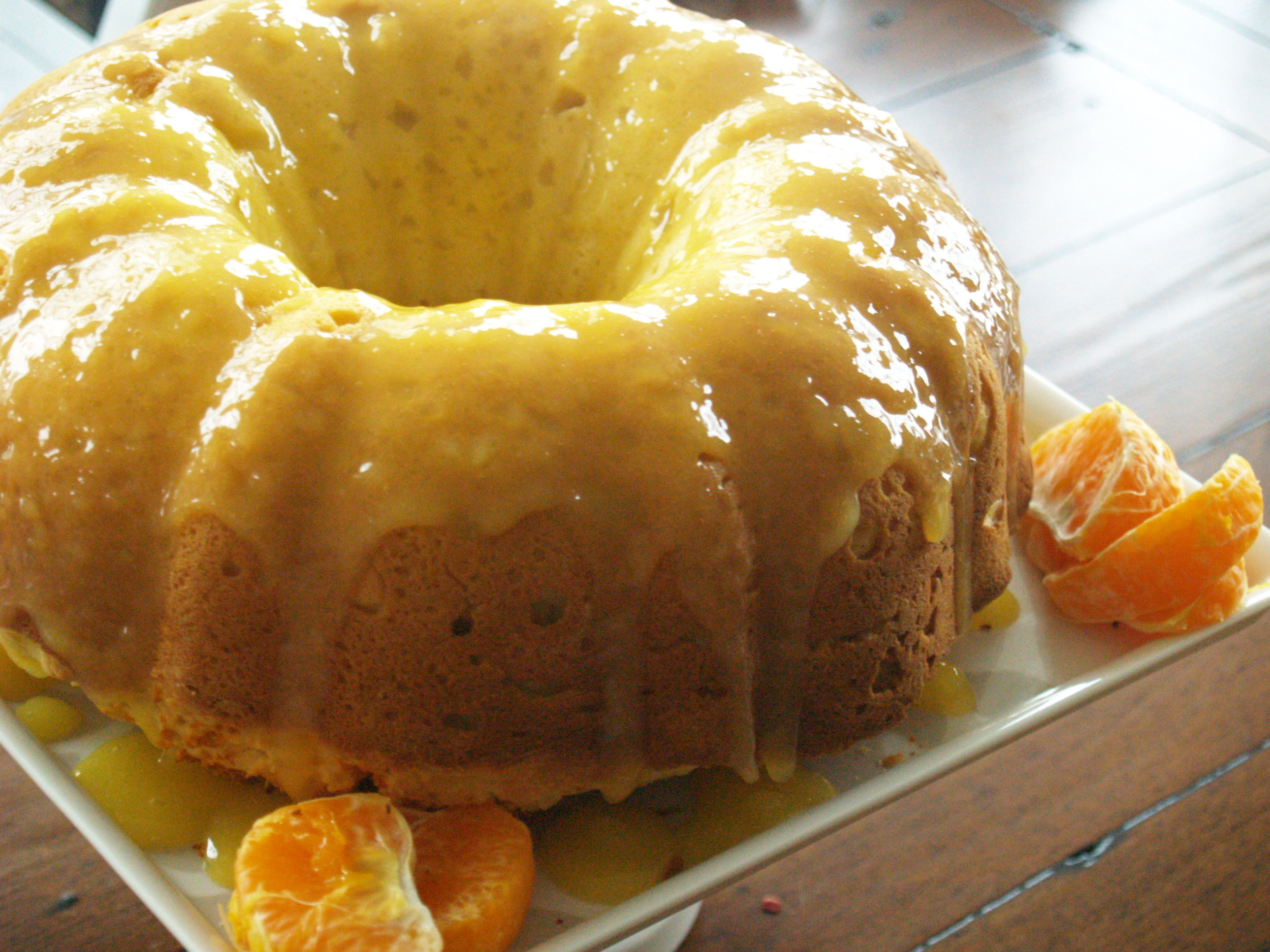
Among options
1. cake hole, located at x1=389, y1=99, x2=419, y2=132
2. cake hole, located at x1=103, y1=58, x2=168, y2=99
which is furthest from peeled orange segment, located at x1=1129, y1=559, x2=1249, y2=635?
cake hole, located at x1=103, y1=58, x2=168, y2=99

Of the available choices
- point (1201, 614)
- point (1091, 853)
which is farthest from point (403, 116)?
point (1091, 853)

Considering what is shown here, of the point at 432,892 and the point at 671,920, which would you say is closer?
the point at 432,892

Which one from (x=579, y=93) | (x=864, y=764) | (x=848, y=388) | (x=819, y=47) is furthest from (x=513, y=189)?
(x=819, y=47)

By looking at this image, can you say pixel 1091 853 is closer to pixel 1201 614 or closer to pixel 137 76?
pixel 1201 614

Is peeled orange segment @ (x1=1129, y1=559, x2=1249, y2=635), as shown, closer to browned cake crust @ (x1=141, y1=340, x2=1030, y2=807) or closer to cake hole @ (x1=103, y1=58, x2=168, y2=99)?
browned cake crust @ (x1=141, y1=340, x2=1030, y2=807)

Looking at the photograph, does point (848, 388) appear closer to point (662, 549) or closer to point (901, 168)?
point (662, 549)

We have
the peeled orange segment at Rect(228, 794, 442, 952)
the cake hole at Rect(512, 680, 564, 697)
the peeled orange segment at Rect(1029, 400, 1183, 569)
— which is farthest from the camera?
the peeled orange segment at Rect(1029, 400, 1183, 569)

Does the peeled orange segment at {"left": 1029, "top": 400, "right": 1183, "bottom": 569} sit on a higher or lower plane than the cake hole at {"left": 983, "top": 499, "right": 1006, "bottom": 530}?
lower
